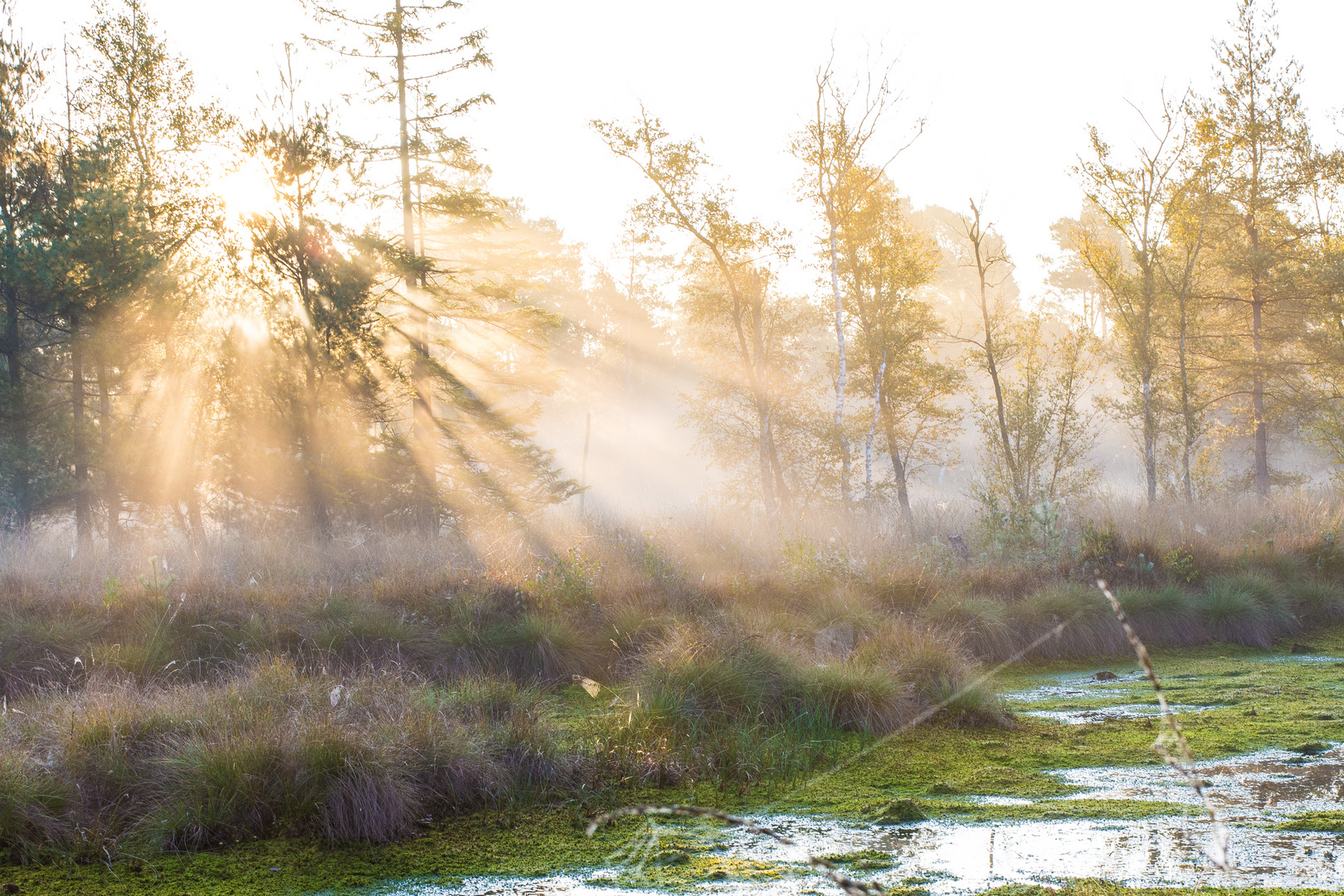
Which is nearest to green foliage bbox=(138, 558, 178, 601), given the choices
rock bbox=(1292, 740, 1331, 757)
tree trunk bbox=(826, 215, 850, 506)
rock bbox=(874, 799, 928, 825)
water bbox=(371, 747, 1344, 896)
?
water bbox=(371, 747, 1344, 896)

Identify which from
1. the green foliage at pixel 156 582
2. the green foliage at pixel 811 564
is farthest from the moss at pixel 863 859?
the green foliage at pixel 156 582

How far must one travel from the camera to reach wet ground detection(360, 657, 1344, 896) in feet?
11.5

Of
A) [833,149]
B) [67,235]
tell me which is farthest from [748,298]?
[67,235]

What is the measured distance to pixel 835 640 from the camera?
822cm

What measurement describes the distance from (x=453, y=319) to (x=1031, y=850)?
1658cm

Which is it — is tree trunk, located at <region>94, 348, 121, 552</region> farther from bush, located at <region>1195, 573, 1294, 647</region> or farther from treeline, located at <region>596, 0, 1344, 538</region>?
bush, located at <region>1195, 573, 1294, 647</region>

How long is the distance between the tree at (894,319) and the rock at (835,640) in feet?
37.1

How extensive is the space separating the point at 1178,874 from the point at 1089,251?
629 inches

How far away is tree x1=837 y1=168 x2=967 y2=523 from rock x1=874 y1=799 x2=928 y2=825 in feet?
50.1

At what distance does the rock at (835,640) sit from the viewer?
7910 millimetres

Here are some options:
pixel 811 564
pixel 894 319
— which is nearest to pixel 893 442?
pixel 894 319

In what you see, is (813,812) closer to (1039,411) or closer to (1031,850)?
(1031,850)

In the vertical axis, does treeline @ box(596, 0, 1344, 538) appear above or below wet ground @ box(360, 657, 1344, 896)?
above

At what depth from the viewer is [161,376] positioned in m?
16.4
